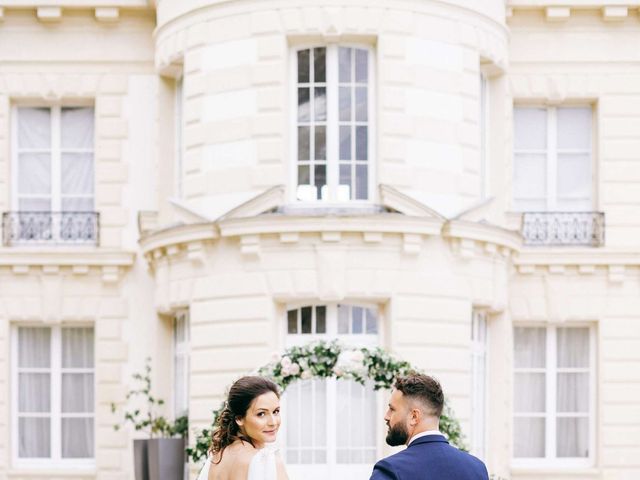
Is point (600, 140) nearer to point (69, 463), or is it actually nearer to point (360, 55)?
point (360, 55)

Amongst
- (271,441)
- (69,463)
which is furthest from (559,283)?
(271,441)

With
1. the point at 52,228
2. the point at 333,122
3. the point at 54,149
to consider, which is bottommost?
the point at 52,228

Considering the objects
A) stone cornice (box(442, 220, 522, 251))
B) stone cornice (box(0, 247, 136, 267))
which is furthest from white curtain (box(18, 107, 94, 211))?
stone cornice (box(442, 220, 522, 251))

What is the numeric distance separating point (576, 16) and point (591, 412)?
503cm

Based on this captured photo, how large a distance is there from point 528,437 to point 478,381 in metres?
1.48

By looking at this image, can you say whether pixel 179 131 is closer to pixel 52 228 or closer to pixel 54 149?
pixel 54 149

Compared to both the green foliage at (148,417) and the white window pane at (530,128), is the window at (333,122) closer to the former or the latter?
the white window pane at (530,128)

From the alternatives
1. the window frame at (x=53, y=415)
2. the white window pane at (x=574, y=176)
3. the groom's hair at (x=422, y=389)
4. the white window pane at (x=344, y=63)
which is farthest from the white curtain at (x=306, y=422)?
the groom's hair at (x=422, y=389)

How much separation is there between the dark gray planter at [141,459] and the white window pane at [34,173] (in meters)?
3.68

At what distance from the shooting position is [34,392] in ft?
66.1

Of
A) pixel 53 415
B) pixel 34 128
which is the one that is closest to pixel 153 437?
pixel 53 415

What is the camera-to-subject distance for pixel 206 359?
17891 millimetres

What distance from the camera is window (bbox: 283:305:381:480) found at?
17.9m

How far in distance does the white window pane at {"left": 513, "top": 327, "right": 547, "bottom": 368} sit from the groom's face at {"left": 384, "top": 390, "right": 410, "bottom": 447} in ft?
41.6
